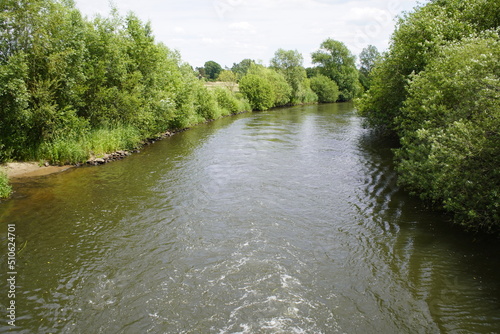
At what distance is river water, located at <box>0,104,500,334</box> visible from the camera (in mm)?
7754

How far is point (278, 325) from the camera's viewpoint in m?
7.50

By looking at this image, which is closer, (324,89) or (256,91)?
(256,91)

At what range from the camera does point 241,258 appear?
33.7 feet

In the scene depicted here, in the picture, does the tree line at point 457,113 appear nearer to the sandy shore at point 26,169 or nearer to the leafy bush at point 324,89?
the sandy shore at point 26,169

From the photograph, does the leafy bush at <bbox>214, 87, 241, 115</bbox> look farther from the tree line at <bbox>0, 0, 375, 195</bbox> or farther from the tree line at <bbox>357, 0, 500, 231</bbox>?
the tree line at <bbox>357, 0, 500, 231</bbox>

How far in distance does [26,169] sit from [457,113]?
2288 cm

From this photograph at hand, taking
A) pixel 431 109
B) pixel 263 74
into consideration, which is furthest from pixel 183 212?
pixel 263 74

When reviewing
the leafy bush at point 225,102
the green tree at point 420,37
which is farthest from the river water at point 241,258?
the leafy bush at point 225,102

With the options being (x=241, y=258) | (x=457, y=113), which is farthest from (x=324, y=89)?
(x=241, y=258)

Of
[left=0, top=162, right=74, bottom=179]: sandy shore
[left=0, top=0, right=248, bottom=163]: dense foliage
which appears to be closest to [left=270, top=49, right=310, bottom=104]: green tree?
[left=0, top=0, right=248, bottom=163]: dense foliage

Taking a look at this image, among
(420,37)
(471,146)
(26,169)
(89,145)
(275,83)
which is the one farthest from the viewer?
(275,83)

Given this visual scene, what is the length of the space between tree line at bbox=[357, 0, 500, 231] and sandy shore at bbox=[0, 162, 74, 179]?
2034cm

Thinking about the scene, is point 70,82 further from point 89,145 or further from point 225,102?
point 225,102

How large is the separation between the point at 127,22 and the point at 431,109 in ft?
88.4
